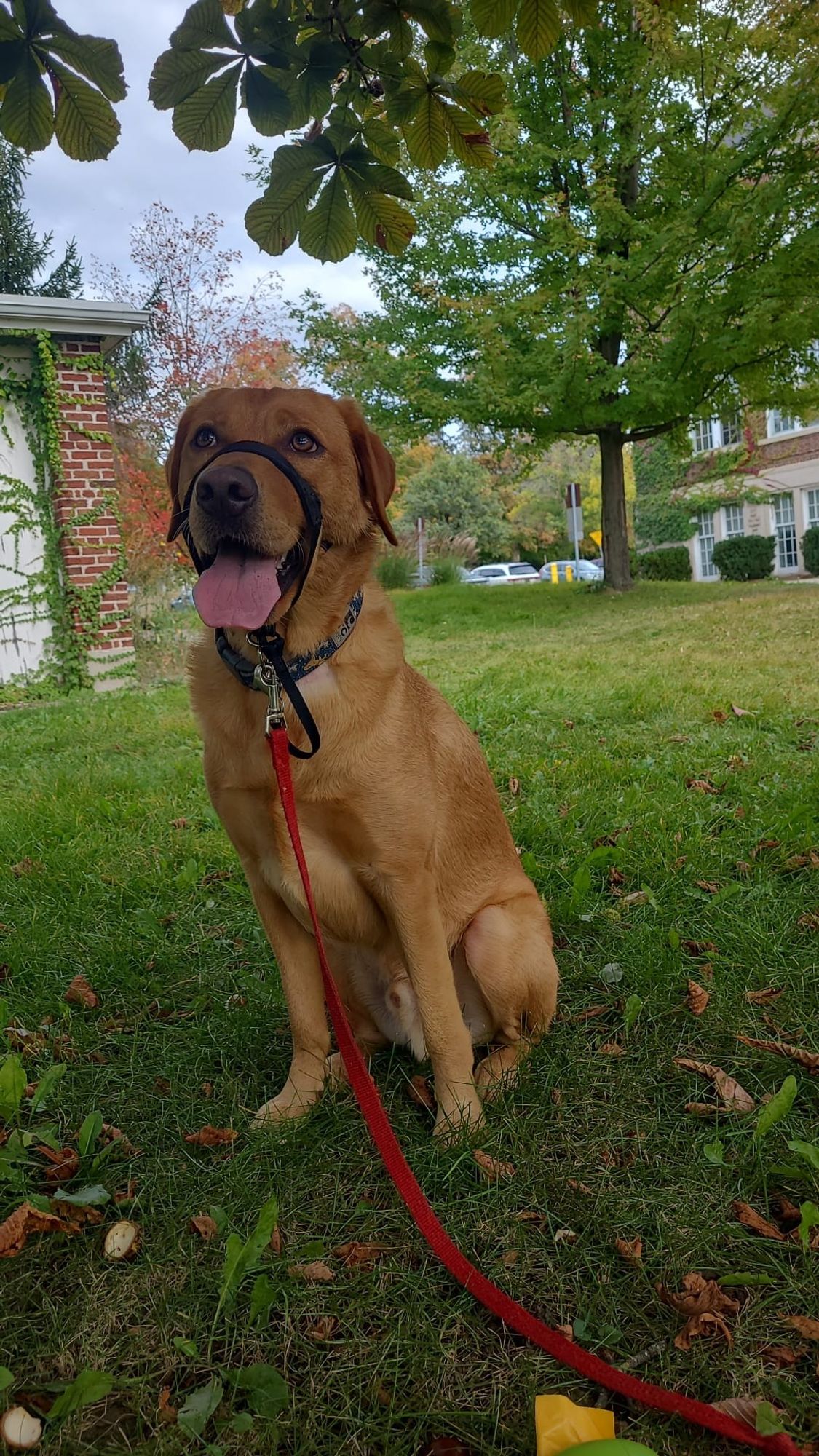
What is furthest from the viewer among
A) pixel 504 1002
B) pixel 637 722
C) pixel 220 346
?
pixel 220 346

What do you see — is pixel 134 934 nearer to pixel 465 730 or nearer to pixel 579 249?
pixel 465 730

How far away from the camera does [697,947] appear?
3082 millimetres

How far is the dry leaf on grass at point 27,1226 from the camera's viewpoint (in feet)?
6.12

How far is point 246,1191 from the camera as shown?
2.02 meters

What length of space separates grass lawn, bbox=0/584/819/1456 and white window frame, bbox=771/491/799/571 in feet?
93.8

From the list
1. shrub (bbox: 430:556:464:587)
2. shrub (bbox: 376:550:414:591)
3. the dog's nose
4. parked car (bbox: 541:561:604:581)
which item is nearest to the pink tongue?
the dog's nose

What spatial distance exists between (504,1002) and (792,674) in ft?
19.3

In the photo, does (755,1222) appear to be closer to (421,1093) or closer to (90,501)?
(421,1093)

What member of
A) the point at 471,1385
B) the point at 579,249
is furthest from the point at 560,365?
the point at 471,1385

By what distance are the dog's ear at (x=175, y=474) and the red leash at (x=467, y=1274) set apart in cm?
68

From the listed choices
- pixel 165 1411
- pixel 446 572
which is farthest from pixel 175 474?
pixel 446 572

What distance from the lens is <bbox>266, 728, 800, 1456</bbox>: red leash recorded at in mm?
1386

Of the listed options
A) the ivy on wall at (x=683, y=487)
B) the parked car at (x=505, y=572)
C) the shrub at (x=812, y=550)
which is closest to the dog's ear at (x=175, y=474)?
the shrub at (x=812, y=550)

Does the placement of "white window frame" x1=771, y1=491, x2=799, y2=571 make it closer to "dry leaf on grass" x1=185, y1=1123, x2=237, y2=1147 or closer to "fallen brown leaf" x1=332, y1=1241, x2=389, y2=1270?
"dry leaf on grass" x1=185, y1=1123, x2=237, y2=1147
